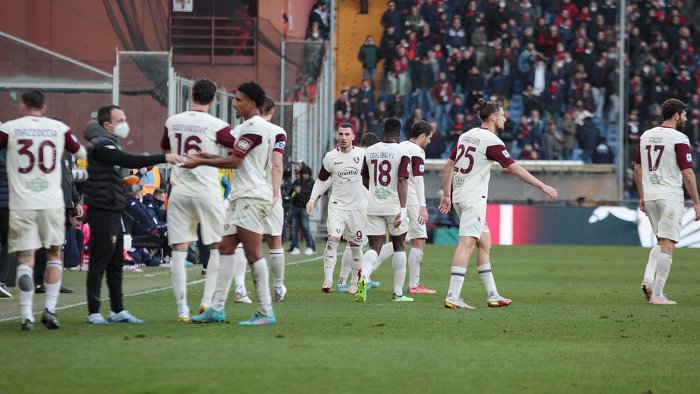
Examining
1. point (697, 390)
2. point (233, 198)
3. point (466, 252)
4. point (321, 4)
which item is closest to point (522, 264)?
point (466, 252)

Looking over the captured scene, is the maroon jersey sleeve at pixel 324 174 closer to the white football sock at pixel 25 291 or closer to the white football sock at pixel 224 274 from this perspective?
the white football sock at pixel 224 274

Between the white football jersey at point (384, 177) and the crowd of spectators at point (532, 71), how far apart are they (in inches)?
775

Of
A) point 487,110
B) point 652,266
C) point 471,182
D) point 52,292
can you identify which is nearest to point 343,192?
point 471,182

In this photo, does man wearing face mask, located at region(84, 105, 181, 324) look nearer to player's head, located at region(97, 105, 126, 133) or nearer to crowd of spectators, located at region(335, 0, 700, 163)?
player's head, located at region(97, 105, 126, 133)

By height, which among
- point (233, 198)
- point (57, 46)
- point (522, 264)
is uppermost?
point (57, 46)

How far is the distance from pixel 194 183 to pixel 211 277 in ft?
3.74

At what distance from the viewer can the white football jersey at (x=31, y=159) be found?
1023 cm

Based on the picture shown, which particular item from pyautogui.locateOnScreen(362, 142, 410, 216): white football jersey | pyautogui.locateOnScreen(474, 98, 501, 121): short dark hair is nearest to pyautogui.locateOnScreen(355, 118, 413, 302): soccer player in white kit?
pyautogui.locateOnScreen(362, 142, 410, 216): white football jersey

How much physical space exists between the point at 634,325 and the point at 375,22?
30368mm

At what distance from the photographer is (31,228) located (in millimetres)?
10297

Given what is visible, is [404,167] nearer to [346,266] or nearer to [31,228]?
[346,266]

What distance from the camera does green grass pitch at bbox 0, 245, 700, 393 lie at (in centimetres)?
751

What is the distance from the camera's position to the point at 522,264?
75.1 ft

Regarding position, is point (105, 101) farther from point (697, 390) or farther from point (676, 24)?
point (676, 24)
